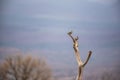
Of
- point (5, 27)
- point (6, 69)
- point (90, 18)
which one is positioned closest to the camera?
point (6, 69)

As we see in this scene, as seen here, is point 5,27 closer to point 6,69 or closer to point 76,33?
A: point 6,69

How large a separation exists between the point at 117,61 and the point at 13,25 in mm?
4287

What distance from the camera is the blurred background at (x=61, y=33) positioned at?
39.3 feet

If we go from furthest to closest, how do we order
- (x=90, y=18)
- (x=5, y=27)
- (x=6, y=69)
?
(x=90, y=18), (x=5, y=27), (x=6, y=69)

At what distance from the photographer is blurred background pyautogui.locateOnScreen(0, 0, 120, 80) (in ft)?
39.3

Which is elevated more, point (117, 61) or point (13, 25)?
point (13, 25)

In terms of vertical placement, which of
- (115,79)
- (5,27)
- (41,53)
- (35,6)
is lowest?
(115,79)

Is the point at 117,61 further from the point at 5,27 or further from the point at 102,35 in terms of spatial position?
the point at 5,27

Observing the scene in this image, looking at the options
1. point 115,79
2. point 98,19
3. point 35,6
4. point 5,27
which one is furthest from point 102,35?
point 5,27

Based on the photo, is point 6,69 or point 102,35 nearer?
point 6,69

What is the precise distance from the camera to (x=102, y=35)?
12.7m

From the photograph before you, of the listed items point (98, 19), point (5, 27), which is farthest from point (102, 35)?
point (5, 27)

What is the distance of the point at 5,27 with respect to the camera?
470 inches

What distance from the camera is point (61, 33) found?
12.4 m
